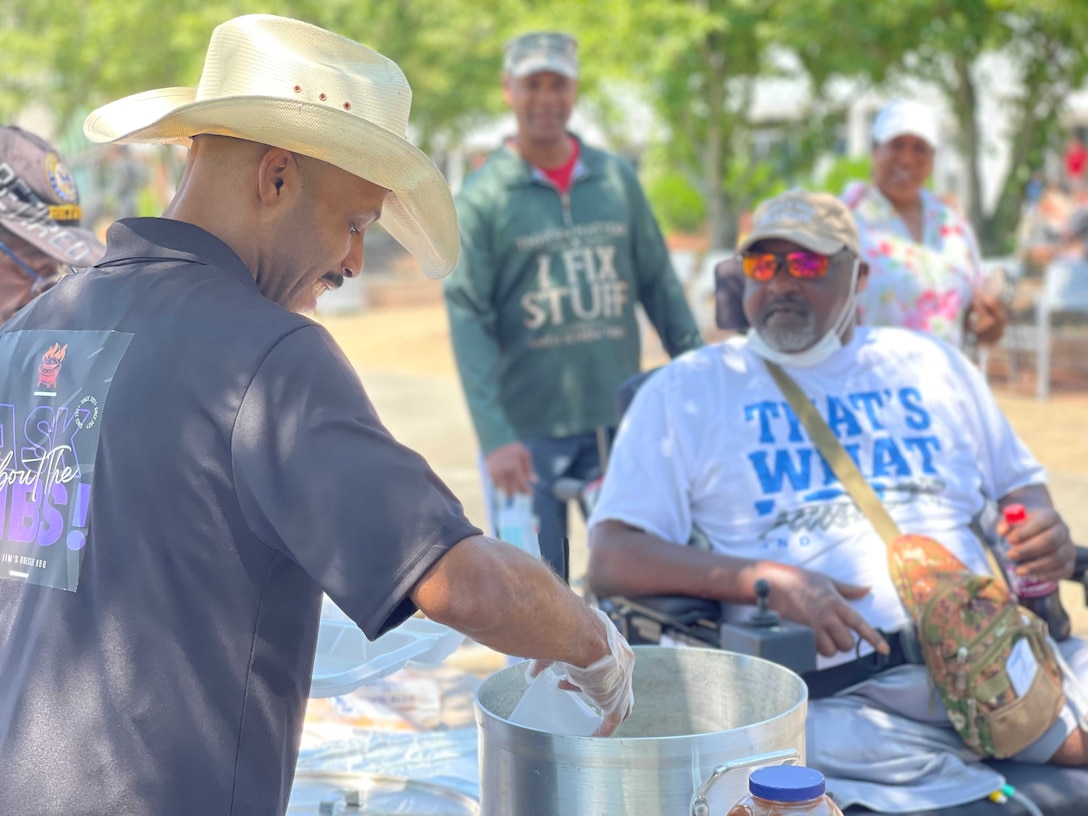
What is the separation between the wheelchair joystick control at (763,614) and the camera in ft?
9.52

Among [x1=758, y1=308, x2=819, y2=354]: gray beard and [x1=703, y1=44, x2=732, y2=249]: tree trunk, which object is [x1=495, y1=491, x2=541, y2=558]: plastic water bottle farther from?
[x1=703, y1=44, x2=732, y2=249]: tree trunk

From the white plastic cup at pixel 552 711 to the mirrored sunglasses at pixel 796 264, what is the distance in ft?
6.26

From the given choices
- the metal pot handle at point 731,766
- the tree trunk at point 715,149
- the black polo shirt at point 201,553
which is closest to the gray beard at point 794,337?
the metal pot handle at point 731,766

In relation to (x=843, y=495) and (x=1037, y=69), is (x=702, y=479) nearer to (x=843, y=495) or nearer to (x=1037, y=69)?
(x=843, y=495)

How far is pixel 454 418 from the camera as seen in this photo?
1155cm

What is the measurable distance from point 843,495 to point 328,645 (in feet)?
4.60

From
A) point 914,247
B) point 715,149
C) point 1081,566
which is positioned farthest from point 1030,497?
point 715,149

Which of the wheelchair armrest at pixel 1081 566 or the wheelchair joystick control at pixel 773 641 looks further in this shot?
the wheelchair armrest at pixel 1081 566

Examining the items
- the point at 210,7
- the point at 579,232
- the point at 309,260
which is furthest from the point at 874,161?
the point at 210,7

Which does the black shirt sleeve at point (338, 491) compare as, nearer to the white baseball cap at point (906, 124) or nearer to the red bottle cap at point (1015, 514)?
the red bottle cap at point (1015, 514)

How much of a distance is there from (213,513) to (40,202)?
6.07 ft

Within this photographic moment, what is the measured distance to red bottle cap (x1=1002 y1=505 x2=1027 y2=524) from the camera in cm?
349

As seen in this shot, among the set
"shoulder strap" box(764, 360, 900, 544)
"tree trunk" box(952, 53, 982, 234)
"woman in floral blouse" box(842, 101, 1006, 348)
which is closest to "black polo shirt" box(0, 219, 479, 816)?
"shoulder strap" box(764, 360, 900, 544)

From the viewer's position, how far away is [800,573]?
3.27 metres
